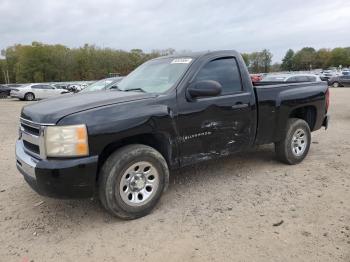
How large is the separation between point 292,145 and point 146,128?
2955 millimetres

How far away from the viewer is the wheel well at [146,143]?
163 inches

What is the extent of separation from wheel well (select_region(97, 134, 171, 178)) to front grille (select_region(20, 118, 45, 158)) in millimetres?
634

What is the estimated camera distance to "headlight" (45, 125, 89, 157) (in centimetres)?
369

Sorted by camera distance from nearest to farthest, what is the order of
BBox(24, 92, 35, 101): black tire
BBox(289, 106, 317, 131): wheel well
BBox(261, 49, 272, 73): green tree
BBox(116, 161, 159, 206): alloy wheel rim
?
BBox(116, 161, 159, 206): alloy wheel rim < BBox(289, 106, 317, 131): wheel well < BBox(24, 92, 35, 101): black tire < BBox(261, 49, 272, 73): green tree

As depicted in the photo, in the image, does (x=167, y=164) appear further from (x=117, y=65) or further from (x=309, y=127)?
(x=117, y=65)

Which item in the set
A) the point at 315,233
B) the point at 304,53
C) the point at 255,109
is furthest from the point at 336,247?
the point at 304,53

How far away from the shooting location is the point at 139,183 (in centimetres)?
418

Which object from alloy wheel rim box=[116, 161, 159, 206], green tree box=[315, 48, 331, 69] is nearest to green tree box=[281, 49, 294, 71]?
green tree box=[315, 48, 331, 69]

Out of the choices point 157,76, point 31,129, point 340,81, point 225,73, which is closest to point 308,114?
point 225,73

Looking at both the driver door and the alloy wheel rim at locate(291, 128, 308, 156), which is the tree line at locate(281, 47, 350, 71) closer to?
the alloy wheel rim at locate(291, 128, 308, 156)

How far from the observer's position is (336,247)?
11.3 ft

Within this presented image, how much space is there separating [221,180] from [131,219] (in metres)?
1.75

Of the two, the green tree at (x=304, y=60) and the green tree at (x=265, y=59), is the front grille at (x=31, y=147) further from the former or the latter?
the green tree at (x=304, y=60)

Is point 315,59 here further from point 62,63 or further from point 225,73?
point 225,73
